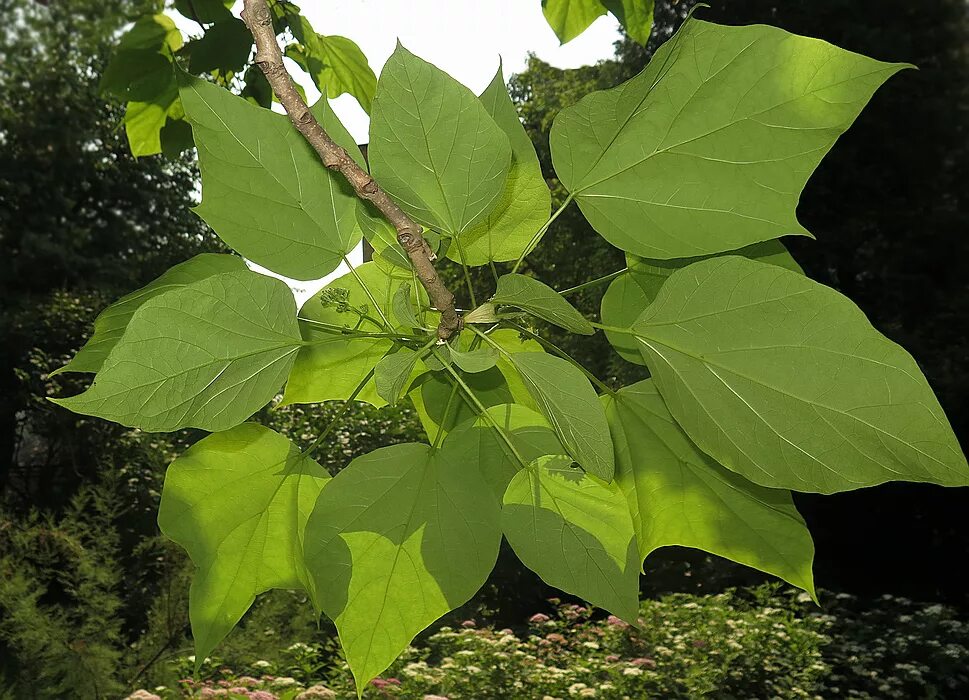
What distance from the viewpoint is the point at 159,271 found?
551 centimetres

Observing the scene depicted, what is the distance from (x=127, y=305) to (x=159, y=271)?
18.7 ft

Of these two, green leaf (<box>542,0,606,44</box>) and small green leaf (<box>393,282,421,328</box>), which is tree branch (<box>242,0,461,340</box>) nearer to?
small green leaf (<box>393,282,421,328</box>)

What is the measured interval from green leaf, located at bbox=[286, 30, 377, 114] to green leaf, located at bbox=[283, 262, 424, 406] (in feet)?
1.41

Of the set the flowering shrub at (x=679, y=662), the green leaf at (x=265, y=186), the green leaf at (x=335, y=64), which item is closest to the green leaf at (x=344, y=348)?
the green leaf at (x=265, y=186)

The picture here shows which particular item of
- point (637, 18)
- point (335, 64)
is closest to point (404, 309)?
point (637, 18)

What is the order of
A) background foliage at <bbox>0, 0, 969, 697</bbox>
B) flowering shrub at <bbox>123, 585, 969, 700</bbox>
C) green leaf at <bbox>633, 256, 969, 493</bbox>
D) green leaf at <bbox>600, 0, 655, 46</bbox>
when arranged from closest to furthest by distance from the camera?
green leaf at <bbox>633, 256, 969, 493</bbox> → green leaf at <bbox>600, 0, 655, 46</bbox> → flowering shrub at <bbox>123, 585, 969, 700</bbox> → background foliage at <bbox>0, 0, 969, 697</bbox>

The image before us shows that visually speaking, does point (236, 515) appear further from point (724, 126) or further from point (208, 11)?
point (208, 11)

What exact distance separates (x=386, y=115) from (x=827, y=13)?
15.5 ft

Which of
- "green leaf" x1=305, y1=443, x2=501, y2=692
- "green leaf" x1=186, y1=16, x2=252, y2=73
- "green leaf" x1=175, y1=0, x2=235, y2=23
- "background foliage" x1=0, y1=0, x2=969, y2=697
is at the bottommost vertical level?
"green leaf" x1=305, y1=443, x2=501, y2=692

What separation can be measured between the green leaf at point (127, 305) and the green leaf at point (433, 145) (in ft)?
0.18

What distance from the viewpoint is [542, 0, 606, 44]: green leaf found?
1.51 feet

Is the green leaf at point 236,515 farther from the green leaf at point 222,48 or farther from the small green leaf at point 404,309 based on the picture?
the green leaf at point 222,48

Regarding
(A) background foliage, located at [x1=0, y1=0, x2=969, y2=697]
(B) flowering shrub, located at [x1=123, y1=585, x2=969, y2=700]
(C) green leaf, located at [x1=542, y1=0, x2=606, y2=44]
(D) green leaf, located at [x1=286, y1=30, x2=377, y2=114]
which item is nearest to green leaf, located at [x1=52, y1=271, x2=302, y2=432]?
(C) green leaf, located at [x1=542, y1=0, x2=606, y2=44]

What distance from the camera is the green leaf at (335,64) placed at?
0.63 meters
